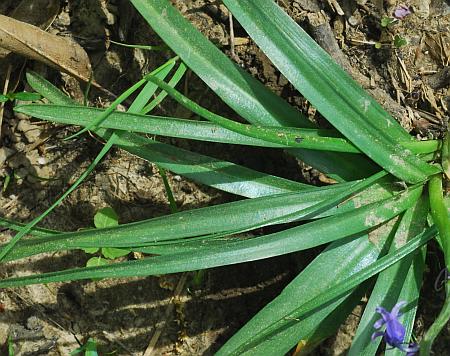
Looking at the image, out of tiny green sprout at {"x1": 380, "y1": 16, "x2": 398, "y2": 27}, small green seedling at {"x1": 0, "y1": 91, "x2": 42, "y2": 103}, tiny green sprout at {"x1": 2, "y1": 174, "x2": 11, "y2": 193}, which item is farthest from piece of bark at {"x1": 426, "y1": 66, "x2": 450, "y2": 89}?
tiny green sprout at {"x1": 2, "y1": 174, "x2": 11, "y2": 193}

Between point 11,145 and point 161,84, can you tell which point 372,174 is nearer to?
point 161,84

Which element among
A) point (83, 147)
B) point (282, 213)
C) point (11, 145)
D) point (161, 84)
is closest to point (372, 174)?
point (282, 213)

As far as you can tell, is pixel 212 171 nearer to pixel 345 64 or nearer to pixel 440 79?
pixel 345 64

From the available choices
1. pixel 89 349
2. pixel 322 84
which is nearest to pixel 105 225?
pixel 89 349

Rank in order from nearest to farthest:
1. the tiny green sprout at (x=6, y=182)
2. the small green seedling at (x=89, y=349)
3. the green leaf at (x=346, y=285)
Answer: the green leaf at (x=346, y=285) < the small green seedling at (x=89, y=349) < the tiny green sprout at (x=6, y=182)

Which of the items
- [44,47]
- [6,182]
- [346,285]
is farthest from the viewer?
[6,182]

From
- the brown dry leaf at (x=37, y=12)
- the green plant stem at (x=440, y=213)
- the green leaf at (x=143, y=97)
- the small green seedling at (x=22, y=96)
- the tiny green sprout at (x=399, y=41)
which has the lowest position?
the green plant stem at (x=440, y=213)

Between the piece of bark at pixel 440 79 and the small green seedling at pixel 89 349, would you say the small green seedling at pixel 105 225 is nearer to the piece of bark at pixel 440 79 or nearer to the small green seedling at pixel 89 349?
the small green seedling at pixel 89 349

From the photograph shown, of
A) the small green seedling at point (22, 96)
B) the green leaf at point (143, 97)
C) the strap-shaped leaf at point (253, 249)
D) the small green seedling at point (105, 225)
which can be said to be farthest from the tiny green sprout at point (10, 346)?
the green leaf at point (143, 97)
